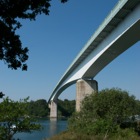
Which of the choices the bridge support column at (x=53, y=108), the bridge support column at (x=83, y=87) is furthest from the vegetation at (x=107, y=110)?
the bridge support column at (x=53, y=108)

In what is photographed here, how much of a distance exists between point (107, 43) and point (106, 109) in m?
6.86

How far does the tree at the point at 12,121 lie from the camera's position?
21016 mm

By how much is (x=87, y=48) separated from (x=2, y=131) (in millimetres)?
21770

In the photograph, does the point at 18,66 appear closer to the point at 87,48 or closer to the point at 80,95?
the point at 87,48

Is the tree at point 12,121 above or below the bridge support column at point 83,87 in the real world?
below

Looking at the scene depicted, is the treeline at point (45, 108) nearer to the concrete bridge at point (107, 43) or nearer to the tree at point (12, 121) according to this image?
the concrete bridge at point (107, 43)

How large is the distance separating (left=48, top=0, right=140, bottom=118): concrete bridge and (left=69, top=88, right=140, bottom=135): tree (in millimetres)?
4771

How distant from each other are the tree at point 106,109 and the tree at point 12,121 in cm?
847

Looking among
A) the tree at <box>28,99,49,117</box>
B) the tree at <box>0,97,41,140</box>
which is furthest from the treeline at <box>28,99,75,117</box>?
the tree at <box>0,97,41,140</box>

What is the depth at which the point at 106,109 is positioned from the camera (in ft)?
107

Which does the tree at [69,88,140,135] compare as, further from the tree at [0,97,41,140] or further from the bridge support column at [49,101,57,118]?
the bridge support column at [49,101,57,118]

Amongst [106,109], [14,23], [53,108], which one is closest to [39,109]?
[53,108]

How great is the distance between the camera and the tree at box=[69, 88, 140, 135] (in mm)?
31000

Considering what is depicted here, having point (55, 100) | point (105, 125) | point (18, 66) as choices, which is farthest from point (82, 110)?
point (55, 100)
